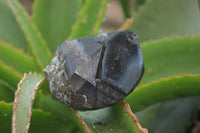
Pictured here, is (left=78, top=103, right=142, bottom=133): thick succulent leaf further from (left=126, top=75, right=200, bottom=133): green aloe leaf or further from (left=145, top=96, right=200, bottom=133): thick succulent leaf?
(left=145, top=96, right=200, bottom=133): thick succulent leaf

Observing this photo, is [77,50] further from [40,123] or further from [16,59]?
[16,59]

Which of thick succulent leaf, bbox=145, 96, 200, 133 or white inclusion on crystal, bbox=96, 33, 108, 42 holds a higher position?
white inclusion on crystal, bbox=96, 33, 108, 42

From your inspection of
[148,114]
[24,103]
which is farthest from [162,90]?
[24,103]

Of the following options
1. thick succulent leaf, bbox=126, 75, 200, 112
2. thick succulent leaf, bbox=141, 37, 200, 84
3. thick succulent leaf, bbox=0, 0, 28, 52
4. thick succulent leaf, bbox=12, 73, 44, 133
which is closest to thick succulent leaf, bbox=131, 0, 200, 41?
thick succulent leaf, bbox=141, 37, 200, 84

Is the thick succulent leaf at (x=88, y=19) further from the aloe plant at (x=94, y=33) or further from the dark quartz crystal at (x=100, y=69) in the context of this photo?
the dark quartz crystal at (x=100, y=69)

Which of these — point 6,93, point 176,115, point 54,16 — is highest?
point 54,16

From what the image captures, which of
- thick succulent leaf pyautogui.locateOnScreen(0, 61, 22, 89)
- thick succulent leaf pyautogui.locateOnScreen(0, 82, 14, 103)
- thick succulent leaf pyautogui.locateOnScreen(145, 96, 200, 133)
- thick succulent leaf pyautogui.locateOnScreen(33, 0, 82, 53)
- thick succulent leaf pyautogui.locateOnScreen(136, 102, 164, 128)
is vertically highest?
thick succulent leaf pyautogui.locateOnScreen(33, 0, 82, 53)
